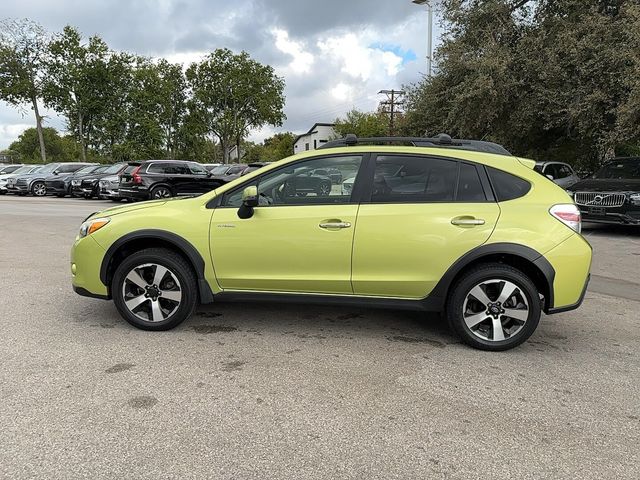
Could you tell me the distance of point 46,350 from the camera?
406 cm

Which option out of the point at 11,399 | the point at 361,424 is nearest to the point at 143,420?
the point at 11,399

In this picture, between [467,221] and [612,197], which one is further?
[612,197]

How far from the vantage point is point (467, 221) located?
4102mm

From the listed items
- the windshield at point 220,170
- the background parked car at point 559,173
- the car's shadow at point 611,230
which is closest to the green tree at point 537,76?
the background parked car at point 559,173

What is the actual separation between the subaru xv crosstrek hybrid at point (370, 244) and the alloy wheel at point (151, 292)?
10mm

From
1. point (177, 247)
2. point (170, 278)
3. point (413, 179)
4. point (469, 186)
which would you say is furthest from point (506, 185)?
point (170, 278)

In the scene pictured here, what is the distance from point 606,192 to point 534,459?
9681 mm

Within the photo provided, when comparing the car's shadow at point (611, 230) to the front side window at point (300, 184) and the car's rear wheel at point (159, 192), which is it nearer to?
the front side window at point (300, 184)

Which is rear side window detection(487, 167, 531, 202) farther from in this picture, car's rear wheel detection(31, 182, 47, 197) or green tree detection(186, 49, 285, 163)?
green tree detection(186, 49, 285, 163)

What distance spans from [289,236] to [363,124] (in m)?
66.0

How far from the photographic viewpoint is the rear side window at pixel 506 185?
419 centimetres

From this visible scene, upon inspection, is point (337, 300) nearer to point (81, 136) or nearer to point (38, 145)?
point (81, 136)

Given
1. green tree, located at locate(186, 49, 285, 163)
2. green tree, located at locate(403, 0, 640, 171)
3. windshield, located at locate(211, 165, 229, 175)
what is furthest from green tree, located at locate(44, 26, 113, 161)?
green tree, located at locate(403, 0, 640, 171)

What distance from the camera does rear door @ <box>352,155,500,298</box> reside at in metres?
4.10
